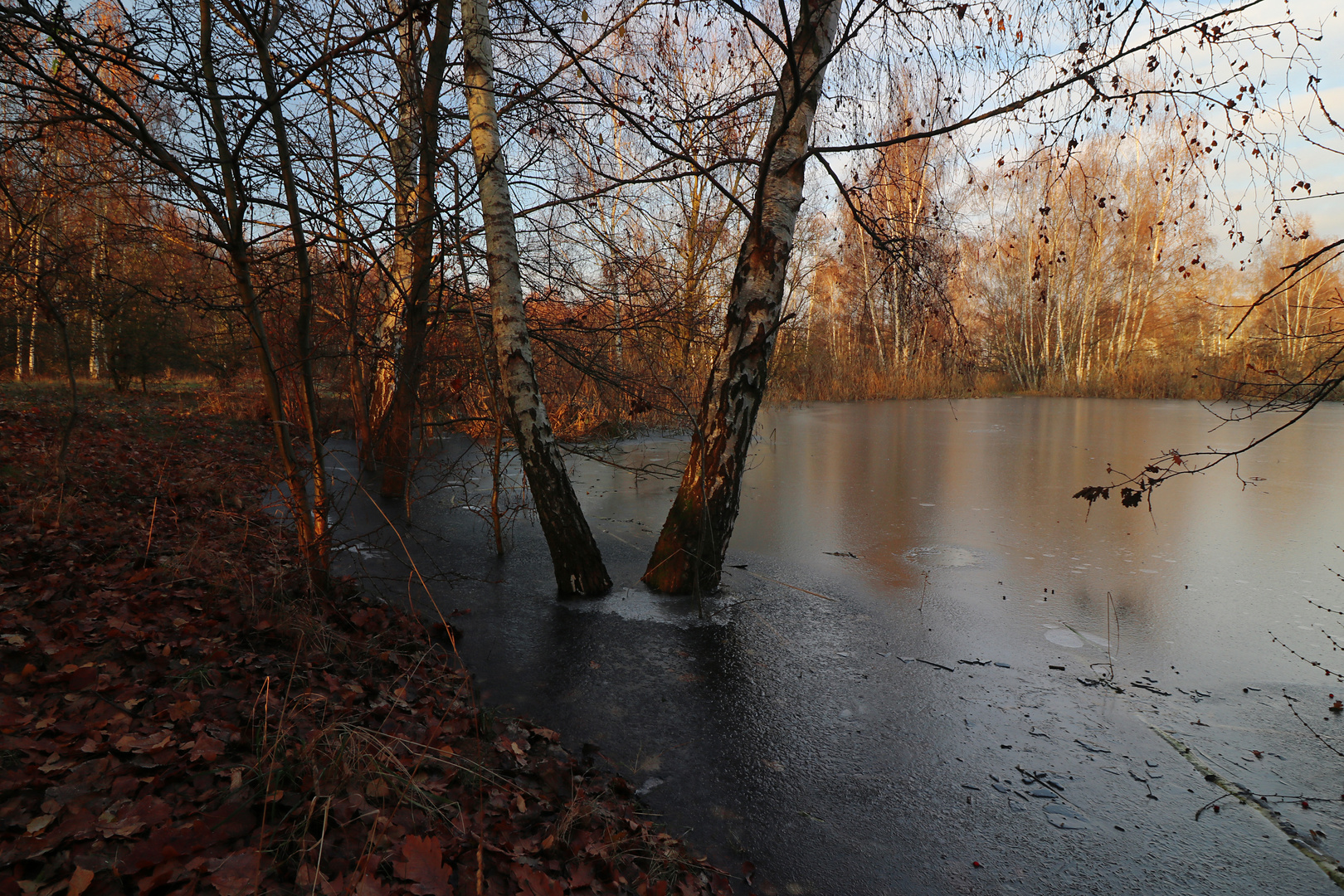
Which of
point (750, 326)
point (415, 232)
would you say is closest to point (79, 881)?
point (750, 326)

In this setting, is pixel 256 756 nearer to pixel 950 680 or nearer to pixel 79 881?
pixel 79 881

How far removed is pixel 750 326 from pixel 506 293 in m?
1.61

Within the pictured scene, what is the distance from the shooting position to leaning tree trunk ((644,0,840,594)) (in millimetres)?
4633

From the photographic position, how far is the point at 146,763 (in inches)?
81.9

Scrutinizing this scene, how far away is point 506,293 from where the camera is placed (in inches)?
180

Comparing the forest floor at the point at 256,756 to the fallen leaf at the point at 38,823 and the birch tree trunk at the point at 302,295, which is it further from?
the birch tree trunk at the point at 302,295

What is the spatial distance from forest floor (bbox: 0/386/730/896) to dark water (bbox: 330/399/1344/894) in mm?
458

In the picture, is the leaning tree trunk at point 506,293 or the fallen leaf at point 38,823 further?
the leaning tree trunk at point 506,293

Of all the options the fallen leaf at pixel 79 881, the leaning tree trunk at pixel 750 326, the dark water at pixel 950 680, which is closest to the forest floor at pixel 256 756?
the fallen leaf at pixel 79 881

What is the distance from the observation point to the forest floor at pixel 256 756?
176 cm

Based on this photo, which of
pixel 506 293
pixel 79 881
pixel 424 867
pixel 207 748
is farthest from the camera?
pixel 506 293

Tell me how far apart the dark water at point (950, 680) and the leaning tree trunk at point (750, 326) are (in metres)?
0.62

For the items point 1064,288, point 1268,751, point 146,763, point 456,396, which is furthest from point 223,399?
point 1064,288

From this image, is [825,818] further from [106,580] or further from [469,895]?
[106,580]
